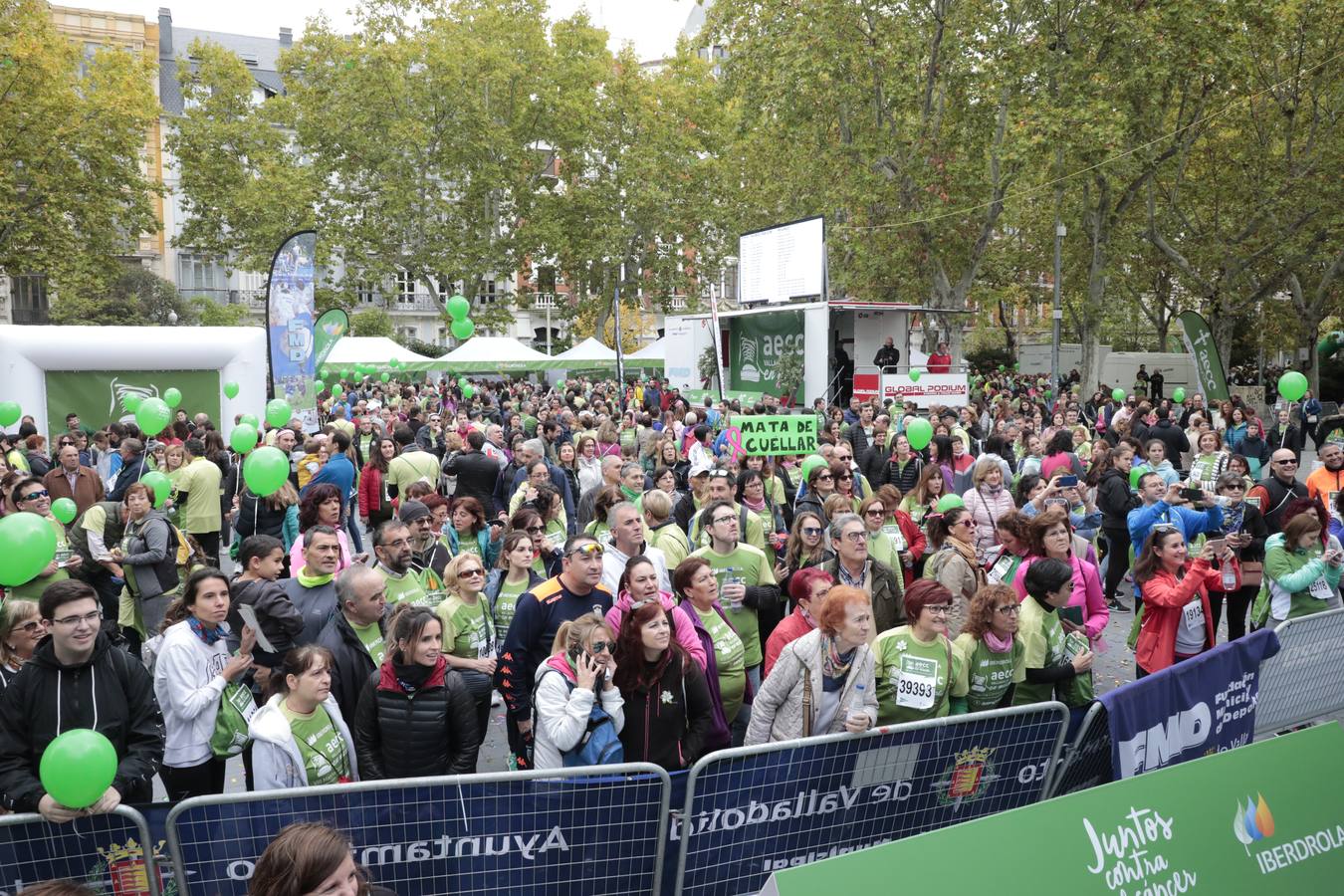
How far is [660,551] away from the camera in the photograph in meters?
5.95

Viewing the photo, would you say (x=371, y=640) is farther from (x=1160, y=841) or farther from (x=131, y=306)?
(x=131, y=306)

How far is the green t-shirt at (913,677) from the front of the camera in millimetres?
4570

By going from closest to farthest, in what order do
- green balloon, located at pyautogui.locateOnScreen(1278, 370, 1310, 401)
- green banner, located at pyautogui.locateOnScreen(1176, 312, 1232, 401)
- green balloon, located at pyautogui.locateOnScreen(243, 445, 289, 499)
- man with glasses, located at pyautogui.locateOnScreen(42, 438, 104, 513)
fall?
1. green balloon, located at pyautogui.locateOnScreen(243, 445, 289, 499)
2. man with glasses, located at pyautogui.locateOnScreen(42, 438, 104, 513)
3. green balloon, located at pyautogui.locateOnScreen(1278, 370, 1310, 401)
4. green banner, located at pyautogui.locateOnScreen(1176, 312, 1232, 401)

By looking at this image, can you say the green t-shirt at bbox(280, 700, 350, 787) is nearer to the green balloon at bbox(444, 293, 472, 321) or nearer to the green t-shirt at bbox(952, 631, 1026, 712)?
the green t-shirt at bbox(952, 631, 1026, 712)

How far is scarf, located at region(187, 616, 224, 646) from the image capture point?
15.0 feet

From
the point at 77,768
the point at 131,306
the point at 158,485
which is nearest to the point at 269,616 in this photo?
the point at 77,768

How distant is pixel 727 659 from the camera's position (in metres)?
5.19

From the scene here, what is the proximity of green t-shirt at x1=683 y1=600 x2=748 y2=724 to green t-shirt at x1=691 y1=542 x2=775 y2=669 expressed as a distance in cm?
48

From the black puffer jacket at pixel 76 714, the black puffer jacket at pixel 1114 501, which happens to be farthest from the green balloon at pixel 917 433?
the black puffer jacket at pixel 76 714

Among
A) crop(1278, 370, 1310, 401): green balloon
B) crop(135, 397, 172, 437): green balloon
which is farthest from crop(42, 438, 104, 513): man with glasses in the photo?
crop(1278, 370, 1310, 401): green balloon

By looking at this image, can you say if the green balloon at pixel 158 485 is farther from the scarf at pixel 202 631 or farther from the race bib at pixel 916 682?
the race bib at pixel 916 682

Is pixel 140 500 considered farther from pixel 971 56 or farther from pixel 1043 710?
pixel 971 56

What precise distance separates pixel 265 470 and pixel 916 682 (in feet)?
15.8

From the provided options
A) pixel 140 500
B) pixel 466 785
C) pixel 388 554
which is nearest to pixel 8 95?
pixel 140 500
